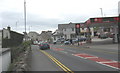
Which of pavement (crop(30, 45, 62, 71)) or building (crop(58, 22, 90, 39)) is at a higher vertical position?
building (crop(58, 22, 90, 39))

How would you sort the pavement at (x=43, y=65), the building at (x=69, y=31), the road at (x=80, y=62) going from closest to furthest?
the road at (x=80, y=62)
the pavement at (x=43, y=65)
the building at (x=69, y=31)

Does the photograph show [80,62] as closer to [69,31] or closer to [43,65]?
[43,65]

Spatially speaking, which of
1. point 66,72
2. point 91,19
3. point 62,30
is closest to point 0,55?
point 66,72

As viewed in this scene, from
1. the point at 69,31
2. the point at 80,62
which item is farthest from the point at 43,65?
the point at 69,31

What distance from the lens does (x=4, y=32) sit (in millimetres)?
19656

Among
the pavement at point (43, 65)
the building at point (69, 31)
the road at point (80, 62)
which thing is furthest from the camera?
the building at point (69, 31)

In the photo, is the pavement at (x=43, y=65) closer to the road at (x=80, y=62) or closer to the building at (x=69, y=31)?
the road at (x=80, y=62)

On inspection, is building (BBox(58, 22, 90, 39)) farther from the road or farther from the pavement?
the pavement

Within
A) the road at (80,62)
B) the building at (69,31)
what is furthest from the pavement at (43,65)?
the building at (69,31)

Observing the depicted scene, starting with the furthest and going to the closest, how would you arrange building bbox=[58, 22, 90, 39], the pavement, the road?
building bbox=[58, 22, 90, 39]
the pavement
the road

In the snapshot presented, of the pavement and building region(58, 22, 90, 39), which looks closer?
the pavement

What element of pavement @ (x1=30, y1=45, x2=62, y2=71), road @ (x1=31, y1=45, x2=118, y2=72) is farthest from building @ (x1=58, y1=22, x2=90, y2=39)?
pavement @ (x1=30, y1=45, x2=62, y2=71)

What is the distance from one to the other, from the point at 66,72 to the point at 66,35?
A: 87.6 m

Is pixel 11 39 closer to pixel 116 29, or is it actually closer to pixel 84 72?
pixel 84 72
